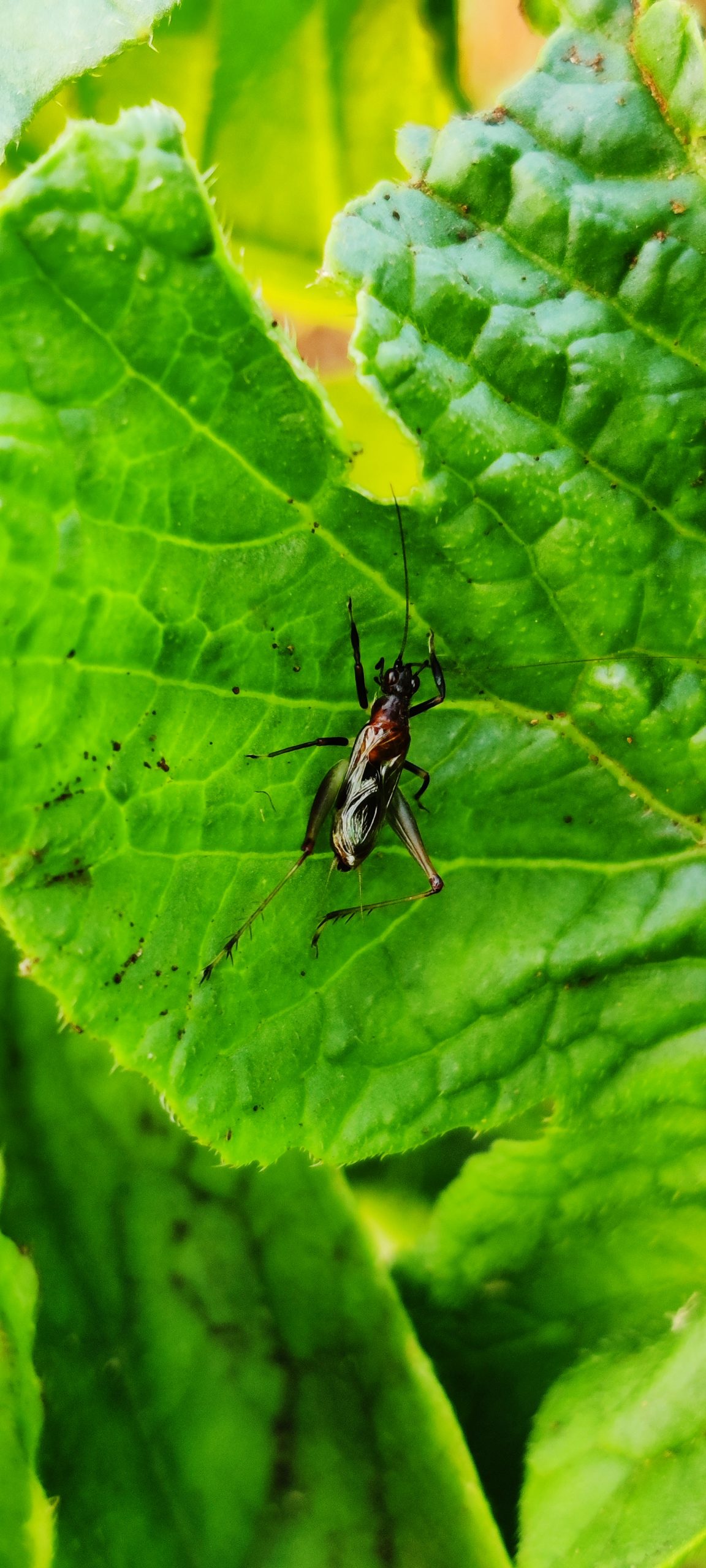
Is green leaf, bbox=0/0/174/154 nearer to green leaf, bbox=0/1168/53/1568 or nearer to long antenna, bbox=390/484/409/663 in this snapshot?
long antenna, bbox=390/484/409/663

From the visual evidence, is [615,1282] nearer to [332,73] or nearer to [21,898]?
[21,898]

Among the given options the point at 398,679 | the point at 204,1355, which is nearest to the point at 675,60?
the point at 398,679

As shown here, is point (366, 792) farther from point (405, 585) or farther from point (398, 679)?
point (405, 585)

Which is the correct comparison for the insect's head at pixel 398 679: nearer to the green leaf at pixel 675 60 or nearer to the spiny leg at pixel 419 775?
the spiny leg at pixel 419 775

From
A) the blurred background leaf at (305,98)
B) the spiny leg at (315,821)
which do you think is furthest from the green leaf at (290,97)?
the spiny leg at (315,821)

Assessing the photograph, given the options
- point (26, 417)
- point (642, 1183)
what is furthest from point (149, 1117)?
point (26, 417)

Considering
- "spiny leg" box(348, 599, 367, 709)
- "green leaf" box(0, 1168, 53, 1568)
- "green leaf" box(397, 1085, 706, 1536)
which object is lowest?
"green leaf" box(397, 1085, 706, 1536)

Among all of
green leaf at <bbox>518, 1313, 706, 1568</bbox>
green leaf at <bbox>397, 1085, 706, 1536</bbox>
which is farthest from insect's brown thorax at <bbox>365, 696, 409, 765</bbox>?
green leaf at <bbox>518, 1313, 706, 1568</bbox>
